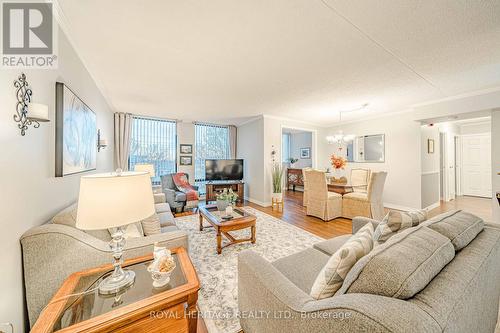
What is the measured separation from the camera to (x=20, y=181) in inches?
43.4

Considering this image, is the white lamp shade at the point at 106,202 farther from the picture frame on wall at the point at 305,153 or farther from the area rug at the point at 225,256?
the picture frame on wall at the point at 305,153

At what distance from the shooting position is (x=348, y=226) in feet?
11.3

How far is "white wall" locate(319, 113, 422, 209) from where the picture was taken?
4.25 m

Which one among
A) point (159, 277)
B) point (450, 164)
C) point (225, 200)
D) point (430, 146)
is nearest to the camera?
point (159, 277)

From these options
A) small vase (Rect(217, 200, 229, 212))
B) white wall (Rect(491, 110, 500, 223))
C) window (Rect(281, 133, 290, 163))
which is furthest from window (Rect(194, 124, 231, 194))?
white wall (Rect(491, 110, 500, 223))

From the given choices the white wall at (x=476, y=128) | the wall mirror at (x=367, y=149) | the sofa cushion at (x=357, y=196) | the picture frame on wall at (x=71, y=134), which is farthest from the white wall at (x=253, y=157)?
the white wall at (x=476, y=128)

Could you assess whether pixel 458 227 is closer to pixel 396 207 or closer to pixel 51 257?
pixel 51 257

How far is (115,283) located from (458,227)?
1902 millimetres

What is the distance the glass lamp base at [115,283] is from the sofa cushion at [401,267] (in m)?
1.15

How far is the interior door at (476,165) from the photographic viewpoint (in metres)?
→ 5.46

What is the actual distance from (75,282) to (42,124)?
3.75ft

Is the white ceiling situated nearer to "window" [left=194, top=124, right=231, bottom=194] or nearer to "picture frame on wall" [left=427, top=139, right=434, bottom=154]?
"picture frame on wall" [left=427, top=139, right=434, bottom=154]

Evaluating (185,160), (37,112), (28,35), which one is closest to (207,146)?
(185,160)

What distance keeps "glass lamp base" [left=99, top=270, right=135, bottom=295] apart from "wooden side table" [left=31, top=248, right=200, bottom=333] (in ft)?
0.09
